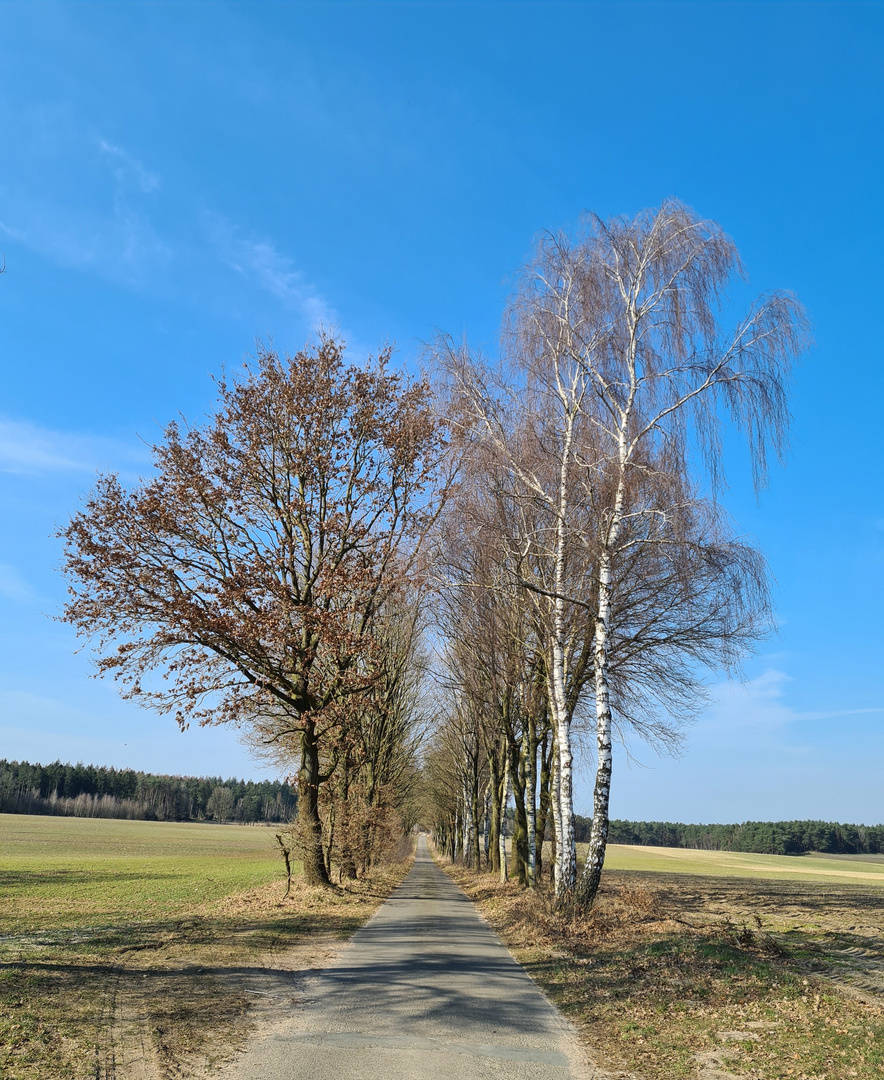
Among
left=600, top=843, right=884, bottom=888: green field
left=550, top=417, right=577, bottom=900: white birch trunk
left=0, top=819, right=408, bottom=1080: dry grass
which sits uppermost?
left=550, top=417, right=577, bottom=900: white birch trunk

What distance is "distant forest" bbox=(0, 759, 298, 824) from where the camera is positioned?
138 metres

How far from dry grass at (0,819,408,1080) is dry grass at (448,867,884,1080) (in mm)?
3434

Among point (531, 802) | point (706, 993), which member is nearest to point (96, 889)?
point (531, 802)

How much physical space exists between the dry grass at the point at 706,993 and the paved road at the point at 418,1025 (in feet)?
1.73

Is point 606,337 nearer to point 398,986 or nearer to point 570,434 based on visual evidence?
point 570,434

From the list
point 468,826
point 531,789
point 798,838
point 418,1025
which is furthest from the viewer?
point 798,838

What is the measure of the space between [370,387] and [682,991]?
1516cm

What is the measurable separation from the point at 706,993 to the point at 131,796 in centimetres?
17007

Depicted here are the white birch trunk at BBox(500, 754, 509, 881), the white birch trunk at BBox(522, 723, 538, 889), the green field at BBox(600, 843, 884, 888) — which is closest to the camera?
the white birch trunk at BBox(522, 723, 538, 889)

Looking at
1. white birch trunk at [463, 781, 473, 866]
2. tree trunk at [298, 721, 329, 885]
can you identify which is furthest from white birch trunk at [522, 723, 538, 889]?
white birch trunk at [463, 781, 473, 866]

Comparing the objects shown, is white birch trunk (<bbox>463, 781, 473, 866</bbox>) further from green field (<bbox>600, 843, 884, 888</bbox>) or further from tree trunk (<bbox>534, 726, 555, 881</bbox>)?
tree trunk (<bbox>534, 726, 555, 881</bbox>)

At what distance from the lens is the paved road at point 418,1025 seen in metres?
6.09

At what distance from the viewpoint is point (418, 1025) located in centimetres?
745

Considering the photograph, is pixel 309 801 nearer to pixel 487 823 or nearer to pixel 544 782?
pixel 544 782
